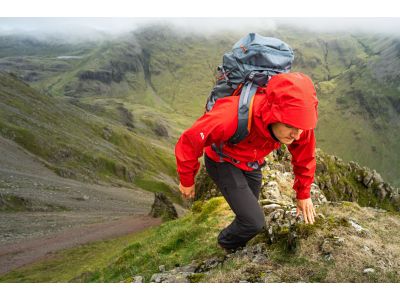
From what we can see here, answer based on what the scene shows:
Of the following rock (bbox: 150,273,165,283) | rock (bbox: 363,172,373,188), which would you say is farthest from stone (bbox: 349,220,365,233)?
rock (bbox: 363,172,373,188)

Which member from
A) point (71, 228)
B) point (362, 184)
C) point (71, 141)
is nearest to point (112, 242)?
point (71, 228)

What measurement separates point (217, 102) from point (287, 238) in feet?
14.0

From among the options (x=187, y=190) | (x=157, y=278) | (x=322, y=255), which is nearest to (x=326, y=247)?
(x=322, y=255)

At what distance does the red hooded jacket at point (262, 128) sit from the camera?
7.79m

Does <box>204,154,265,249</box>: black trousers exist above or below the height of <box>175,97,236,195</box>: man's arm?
below

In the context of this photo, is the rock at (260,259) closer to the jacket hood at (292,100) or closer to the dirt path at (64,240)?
the jacket hood at (292,100)

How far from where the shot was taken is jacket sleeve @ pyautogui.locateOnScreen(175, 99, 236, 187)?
28.0 ft

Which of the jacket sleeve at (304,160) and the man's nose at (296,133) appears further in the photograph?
the jacket sleeve at (304,160)

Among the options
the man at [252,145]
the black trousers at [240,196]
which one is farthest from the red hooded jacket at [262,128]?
the black trousers at [240,196]

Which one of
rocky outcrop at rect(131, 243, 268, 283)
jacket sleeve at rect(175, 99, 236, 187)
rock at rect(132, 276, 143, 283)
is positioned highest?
jacket sleeve at rect(175, 99, 236, 187)

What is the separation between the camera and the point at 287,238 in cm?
1035

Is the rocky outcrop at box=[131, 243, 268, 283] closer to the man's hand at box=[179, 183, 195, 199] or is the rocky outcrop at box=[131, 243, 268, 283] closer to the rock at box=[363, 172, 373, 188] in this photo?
the man's hand at box=[179, 183, 195, 199]

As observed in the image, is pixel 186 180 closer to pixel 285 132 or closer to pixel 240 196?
pixel 240 196

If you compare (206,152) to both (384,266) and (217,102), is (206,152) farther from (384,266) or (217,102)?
(384,266)
